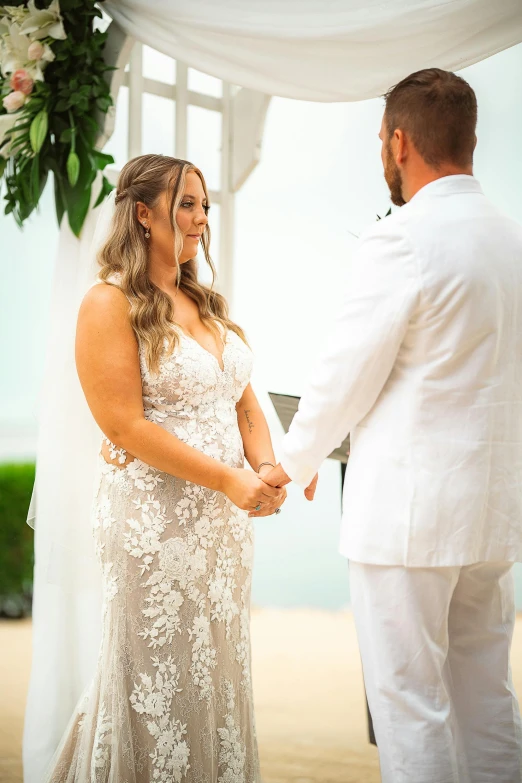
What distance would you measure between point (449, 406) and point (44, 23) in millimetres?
2107

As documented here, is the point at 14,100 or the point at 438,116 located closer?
the point at 438,116

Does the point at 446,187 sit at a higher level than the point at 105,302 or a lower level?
A: higher

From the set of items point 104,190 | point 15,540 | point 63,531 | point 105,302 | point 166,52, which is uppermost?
point 166,52

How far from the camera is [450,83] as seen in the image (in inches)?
71.1

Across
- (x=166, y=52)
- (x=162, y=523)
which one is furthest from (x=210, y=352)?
(x=166, y=52)

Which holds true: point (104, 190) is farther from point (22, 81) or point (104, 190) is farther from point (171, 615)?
point (171, 615)

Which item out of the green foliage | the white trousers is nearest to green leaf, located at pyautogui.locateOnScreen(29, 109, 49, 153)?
the white trousers

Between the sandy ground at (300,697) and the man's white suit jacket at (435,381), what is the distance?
1.75 meters

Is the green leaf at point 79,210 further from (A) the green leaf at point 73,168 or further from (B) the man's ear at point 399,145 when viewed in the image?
(B) the man's ear at point 399,145

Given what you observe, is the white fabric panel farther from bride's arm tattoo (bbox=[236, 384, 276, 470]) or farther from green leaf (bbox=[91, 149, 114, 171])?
bride's arm tattoo (bbox=[236, 384, 276, 470])

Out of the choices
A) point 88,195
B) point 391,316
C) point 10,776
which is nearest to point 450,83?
point 391,316

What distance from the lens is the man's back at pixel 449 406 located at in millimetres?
1726

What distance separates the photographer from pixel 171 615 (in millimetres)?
2234

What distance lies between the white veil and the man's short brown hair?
125 cm
